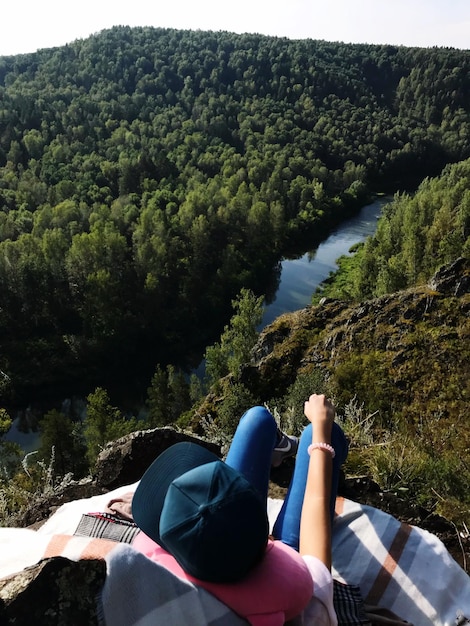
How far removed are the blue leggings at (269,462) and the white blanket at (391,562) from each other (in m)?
0.42

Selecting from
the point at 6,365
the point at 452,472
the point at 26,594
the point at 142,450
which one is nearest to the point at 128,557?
the point at 26,594

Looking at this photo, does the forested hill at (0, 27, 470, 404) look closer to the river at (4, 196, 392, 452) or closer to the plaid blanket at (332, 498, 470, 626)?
the river at (4, 196, 392, 452)

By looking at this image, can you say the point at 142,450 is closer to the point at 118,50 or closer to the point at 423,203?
the point at 423,203

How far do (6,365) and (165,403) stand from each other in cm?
1173

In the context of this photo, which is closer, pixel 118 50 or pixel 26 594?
pixel 26 594

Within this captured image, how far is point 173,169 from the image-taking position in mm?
63250

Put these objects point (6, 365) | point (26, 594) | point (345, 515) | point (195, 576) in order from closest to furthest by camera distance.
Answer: point (26, 594)
point (195, 576)
point (345, 515)
point (6, 365)

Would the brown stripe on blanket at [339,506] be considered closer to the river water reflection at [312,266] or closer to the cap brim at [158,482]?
the cap brim at [158,482]

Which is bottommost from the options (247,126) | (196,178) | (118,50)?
(196,178)

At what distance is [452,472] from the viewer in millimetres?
4117

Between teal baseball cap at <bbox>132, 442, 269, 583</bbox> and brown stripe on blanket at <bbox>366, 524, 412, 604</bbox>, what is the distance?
4.46 ft

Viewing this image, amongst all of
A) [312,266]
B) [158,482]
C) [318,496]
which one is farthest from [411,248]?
[158,482]

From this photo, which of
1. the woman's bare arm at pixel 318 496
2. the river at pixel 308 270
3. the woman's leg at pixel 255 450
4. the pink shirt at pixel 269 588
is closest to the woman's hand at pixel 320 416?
the woman's bare arm at pixel 318 496

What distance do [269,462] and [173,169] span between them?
64547mm
